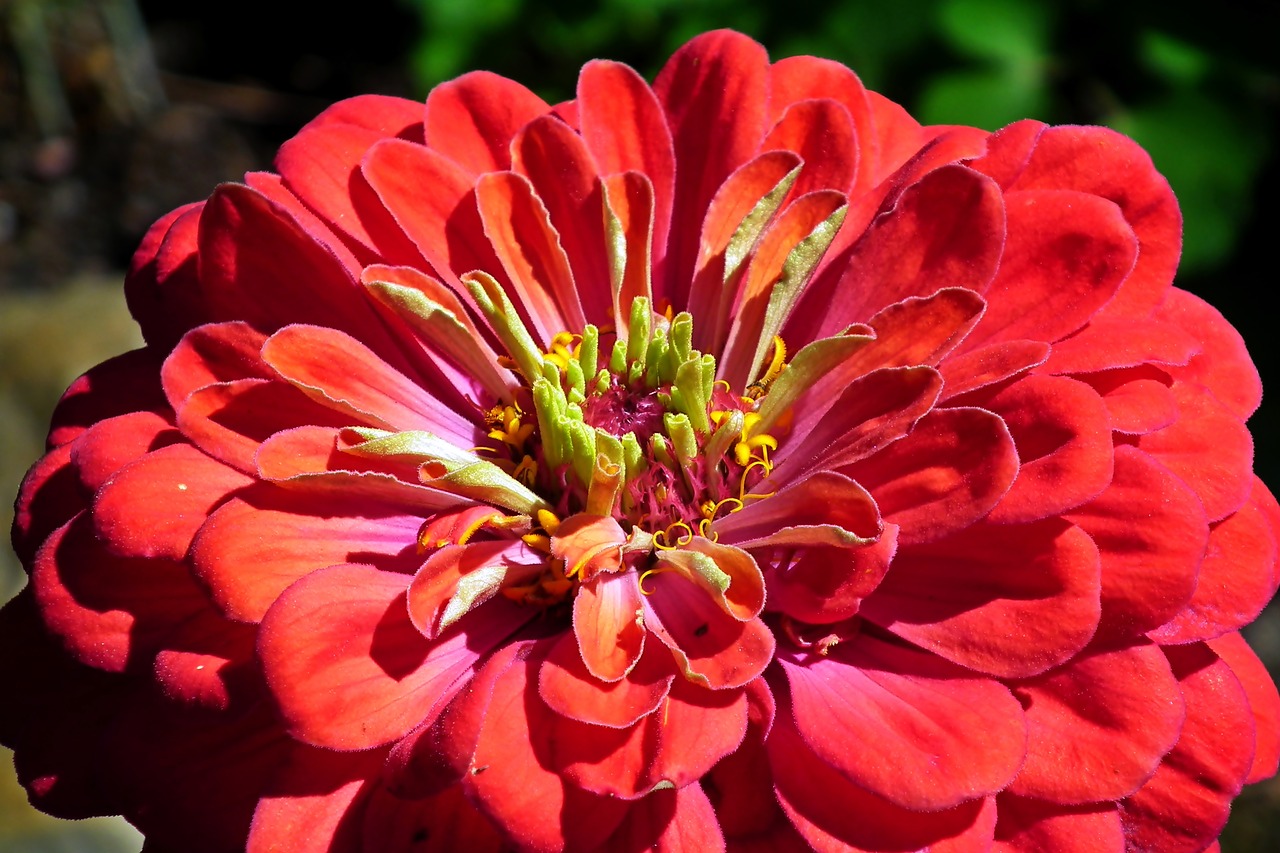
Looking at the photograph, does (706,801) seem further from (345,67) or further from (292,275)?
(345,67)

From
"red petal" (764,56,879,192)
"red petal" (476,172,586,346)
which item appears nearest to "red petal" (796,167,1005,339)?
"red petal" (764,56,879,192)

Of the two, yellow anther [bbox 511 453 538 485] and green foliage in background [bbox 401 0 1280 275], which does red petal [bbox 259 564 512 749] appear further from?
green foliage in background [bbox 401 0 1280 275]

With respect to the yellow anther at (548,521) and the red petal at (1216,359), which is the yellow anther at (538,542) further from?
the red petal at (1216,359)

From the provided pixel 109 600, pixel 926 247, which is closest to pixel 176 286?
pixel 109 600

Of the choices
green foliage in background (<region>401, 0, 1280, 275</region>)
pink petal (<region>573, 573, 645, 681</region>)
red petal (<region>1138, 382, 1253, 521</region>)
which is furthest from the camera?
green foliage in background (<region>401, 0, 1280, 275</region>)

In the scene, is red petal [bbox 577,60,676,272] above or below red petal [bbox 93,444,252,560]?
above

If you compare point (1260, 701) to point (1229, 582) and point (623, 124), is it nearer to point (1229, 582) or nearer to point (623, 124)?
point (1229, 582)
